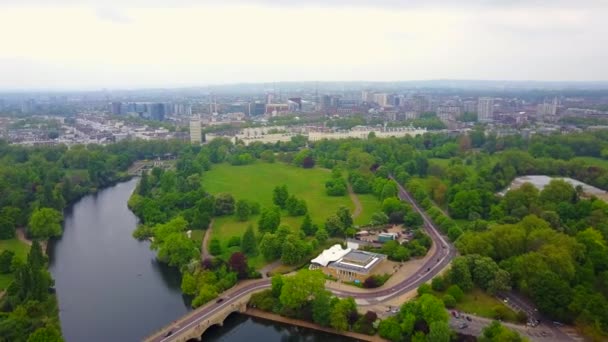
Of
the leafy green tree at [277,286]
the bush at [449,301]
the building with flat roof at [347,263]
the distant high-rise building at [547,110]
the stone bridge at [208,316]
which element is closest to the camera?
the stone bridge at [208,316]

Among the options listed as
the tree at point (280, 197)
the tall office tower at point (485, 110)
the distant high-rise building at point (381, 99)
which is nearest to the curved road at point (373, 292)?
the tree at point (280, 197)

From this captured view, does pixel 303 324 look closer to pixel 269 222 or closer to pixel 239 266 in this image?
pixel 239 266

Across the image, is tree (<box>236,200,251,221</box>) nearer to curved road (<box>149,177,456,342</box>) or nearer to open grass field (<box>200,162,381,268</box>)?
open grass field (<box>200,162,381,268</box>)

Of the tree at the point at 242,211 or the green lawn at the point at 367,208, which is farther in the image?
the tree at the point at 242,211

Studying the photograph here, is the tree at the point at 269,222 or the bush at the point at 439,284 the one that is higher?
the tree at the point at 269,222

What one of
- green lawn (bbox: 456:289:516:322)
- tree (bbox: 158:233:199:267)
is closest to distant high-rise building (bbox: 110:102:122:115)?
tree (bbox: 158:233:199:267)

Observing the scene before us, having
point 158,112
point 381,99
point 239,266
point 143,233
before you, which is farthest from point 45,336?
point 381,99

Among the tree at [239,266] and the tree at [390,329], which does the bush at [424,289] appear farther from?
the tree at [239,266]
